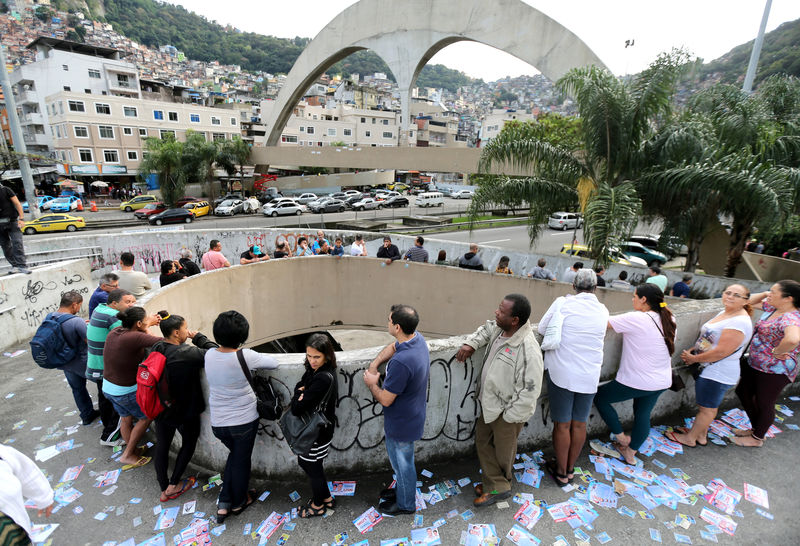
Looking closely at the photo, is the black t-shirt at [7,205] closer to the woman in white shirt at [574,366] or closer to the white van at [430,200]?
the woman in white shirt at [574,366]

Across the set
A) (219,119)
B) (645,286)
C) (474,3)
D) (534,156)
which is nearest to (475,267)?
(534,156)

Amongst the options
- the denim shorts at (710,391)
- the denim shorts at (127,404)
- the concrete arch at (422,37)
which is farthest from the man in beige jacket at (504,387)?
the concrete arch at (422,37)

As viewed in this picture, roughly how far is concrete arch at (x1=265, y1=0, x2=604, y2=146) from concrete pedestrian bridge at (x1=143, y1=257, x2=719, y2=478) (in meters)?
19.5

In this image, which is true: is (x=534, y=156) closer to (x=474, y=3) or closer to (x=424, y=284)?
(x=424, y=284)

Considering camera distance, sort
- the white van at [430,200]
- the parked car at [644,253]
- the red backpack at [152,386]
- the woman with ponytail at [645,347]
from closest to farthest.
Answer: the red backpack at [152,386], the woman with ponytail at [645,347], the parked car at [644,253], the white van at [430,200]

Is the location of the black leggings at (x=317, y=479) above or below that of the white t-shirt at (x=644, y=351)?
below

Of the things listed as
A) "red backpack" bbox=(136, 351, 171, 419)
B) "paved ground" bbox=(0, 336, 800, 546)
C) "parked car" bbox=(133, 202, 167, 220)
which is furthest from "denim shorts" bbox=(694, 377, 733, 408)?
"parked car" bbox=(133, 202, 167, 220)

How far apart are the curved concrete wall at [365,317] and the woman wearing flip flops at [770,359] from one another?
1.63 ft

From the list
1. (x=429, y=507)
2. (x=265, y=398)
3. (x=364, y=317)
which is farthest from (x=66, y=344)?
(x=364, y=317)

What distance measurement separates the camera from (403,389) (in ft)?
8.54

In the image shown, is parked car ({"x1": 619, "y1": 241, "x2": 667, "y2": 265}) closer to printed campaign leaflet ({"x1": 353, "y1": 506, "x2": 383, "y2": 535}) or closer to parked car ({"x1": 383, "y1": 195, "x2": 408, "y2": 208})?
printed campaign leaflet ({"x1": 353, "y1": 506, "x2": 383, "y2": 535})

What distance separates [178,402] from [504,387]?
2.56 m

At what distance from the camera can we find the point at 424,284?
9609 mm

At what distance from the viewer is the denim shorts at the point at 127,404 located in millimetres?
3355
